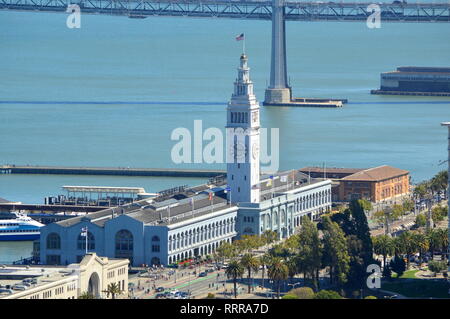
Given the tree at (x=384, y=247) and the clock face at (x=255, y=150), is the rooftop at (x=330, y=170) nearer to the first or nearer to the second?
the clock face at (x=255, y=150)

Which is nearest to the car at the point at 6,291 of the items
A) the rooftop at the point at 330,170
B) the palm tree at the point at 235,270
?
the palm tree at the point at 235,270

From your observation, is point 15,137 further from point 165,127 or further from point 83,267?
point 83,267

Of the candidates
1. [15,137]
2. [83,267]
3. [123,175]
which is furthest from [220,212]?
[15,137]

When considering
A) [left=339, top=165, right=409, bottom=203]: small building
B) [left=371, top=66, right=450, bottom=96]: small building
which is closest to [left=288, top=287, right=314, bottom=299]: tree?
[left=339, top=165, right=409, bottom=203]: small building

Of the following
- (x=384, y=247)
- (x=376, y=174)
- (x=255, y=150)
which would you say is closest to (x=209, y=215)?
(x=255, y=150)

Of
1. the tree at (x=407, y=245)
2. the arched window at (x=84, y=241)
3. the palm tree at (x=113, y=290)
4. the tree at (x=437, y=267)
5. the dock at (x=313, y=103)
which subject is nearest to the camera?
the palm tree at (x=113, y=290)
